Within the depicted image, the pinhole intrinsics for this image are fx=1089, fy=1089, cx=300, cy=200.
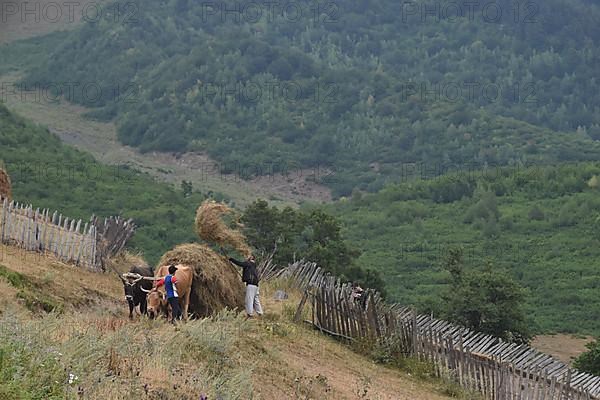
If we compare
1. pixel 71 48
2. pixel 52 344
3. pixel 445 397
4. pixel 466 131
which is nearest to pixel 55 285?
pixel 445 397

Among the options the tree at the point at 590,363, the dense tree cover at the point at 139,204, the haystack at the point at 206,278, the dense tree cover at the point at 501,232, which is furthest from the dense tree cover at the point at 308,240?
the haystack at the point at 206,278

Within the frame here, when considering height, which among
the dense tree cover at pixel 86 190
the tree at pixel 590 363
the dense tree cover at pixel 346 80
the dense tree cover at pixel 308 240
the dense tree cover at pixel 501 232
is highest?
the tree at pixel 590 363

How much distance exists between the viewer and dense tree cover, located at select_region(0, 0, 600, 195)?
3627 inches

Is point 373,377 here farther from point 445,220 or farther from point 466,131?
point 466,131

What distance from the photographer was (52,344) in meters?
8.23

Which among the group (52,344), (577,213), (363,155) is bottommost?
(363,155)

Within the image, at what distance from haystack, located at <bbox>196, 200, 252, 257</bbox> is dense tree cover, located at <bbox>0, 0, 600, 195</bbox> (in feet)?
227

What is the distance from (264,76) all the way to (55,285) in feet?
295

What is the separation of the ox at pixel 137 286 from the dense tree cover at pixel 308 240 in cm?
1387

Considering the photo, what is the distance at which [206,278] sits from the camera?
46.1 feet

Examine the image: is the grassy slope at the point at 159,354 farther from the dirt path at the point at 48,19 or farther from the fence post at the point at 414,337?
the dirt path at the point at 48,19

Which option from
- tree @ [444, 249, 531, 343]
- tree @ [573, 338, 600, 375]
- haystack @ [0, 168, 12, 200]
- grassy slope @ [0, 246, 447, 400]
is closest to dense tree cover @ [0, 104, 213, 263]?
tree @ [444, 249, 531, 343]

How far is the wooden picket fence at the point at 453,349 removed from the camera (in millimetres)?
14188

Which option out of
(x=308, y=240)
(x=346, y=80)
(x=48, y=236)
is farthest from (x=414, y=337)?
(x=346, y=80)
